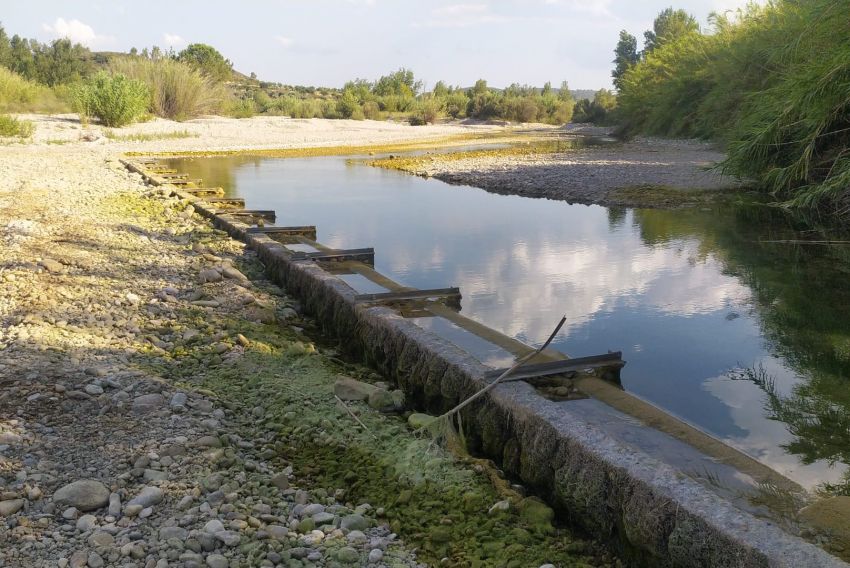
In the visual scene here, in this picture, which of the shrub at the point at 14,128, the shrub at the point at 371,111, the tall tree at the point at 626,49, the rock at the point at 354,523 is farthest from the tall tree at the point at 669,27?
the rock at the point at 354,523

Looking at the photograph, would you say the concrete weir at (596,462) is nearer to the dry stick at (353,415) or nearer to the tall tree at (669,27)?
the dry stick at (353,415)

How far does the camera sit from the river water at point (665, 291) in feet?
13.6

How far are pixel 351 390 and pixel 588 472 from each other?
5.33 feet

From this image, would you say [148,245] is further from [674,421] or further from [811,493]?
[811,493]

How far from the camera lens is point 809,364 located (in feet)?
15.8

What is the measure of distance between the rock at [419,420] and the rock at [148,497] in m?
1.32

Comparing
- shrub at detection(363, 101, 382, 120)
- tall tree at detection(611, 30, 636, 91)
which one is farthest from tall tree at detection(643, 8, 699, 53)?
shrub at detection(363, 101, 382, 120)

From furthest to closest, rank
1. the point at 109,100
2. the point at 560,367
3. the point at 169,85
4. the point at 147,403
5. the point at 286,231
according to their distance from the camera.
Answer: the point at 169,85, the point at 109,100, the point at 286,231, the point at 560,367, the point at 147,403

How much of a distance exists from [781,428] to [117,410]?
3.33 meters

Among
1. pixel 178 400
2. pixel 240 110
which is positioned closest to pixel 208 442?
pixel 178 400

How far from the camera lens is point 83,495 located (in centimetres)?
281

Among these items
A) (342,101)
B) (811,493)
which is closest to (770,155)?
(811,493)

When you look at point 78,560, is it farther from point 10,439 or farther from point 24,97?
point 24,97

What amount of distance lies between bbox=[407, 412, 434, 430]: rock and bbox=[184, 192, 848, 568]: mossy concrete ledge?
15cm
